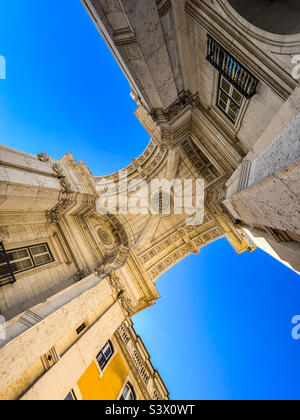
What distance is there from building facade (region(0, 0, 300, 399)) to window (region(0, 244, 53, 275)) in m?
0.04

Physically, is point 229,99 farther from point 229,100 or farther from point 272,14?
point 272,14

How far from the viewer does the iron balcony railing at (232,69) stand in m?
4.80

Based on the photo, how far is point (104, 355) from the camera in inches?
327

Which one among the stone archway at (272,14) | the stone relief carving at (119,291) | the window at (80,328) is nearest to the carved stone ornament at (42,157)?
the stone relief carving at (119,291)

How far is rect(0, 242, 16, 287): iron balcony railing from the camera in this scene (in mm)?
5320

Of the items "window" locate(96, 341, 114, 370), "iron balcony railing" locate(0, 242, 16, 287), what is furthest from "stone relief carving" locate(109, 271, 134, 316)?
"iron balcony railing" locate(0, 242, 16, 287)

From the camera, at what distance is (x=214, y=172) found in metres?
12.0

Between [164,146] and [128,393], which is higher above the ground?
[164,146]

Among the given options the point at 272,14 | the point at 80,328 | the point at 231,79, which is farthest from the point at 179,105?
the point at 80,328

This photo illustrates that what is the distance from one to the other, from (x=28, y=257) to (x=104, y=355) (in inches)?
221

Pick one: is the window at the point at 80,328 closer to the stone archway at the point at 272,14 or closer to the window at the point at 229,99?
the window at the point at 229,99

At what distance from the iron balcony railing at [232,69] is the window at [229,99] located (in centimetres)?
49
